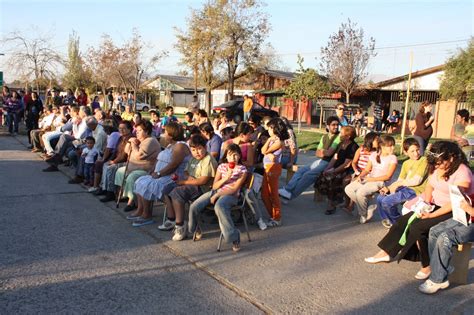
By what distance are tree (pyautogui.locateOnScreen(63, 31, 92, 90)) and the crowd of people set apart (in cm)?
3745

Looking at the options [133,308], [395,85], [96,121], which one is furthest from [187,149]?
[395,85]

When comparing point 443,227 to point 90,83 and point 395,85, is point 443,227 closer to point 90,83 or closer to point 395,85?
point 395,85

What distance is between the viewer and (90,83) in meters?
44.3

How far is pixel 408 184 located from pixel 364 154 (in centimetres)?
120

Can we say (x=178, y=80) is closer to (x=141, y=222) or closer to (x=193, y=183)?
(x=141, y=222)

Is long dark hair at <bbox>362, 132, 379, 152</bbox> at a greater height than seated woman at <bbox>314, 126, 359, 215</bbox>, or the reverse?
long dark hair at <bbox>362, 132, 379, 152</bbox>

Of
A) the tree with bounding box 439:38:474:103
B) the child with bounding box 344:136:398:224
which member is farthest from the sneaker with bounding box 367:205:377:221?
the tree with bounding box 439:38:474:103

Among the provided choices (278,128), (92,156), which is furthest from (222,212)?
(92,156)

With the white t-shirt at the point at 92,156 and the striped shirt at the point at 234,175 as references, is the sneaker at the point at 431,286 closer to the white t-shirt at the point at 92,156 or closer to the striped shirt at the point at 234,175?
the striped shirt at the point at 234,175

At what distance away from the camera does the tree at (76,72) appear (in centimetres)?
4231

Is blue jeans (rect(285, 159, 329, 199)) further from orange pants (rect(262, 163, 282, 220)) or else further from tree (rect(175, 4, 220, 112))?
tree (rect(175, 4, 220, 112))

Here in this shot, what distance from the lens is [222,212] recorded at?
4.80 meters

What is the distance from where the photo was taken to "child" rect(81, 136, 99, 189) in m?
7.73

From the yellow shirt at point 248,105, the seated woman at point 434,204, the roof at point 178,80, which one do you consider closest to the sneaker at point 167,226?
the seated woman at point 434,204
